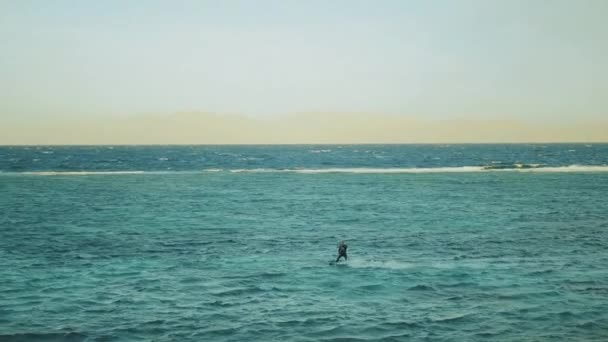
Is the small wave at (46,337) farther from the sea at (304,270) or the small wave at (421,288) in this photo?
the small wave at (421,288)

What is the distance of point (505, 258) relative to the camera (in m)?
29.9

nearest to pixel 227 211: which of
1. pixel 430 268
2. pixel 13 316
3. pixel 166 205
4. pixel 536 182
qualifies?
pixel 166 205

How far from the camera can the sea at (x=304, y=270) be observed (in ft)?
63.2

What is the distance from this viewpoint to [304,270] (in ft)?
89.7

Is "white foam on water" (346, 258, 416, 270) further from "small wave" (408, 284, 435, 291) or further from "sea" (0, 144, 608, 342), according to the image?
"small wave" (408, 284, 435, 291)

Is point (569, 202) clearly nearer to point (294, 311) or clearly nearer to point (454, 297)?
point (454, 297)

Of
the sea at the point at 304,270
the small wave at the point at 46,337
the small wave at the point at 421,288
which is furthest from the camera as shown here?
the small wave at the point at 421,288

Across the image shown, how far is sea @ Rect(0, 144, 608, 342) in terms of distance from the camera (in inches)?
758

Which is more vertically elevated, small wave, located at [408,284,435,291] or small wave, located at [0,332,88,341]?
small wave, located at [408,284,435,291]

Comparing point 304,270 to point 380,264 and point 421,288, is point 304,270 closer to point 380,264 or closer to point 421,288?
point 380,264

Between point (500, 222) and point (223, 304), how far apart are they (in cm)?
2994

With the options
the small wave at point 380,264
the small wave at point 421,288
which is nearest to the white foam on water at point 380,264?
the small wave at point 380,264

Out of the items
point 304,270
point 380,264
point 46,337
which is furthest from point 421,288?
point 46,337

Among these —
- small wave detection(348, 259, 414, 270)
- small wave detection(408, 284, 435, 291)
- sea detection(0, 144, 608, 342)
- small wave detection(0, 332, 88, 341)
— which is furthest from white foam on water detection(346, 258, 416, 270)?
small wave detection(0, 332, 88, 341)
